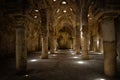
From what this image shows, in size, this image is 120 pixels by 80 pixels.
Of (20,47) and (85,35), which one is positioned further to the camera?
(85,35)

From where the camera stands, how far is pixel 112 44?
Result: 26.7 ft

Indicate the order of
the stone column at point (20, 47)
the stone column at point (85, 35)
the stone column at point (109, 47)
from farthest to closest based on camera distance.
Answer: the stone column at point (85, 35)
the stone column at point (20, 47)
the stone column at point (109, 47)

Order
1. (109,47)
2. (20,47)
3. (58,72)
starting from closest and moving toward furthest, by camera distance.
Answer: (109,47) < (20,47) < (58,72)

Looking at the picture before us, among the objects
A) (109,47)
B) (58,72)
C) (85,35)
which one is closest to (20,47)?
(58,72)

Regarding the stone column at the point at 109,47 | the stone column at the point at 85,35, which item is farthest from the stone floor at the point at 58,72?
the stone column at the point at 85,35

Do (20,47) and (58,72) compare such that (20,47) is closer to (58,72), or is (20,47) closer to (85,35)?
(58,72)

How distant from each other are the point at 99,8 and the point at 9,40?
43.6ft

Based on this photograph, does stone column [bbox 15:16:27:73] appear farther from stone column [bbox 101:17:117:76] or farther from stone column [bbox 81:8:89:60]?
stone column [bbox 81:8:89:60]

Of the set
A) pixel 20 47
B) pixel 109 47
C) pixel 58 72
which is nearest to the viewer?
pixel 109 47

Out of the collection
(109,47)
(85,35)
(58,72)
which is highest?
(85,35)

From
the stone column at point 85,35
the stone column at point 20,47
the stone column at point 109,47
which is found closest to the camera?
the stone column at point 109,47

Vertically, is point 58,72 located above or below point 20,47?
below

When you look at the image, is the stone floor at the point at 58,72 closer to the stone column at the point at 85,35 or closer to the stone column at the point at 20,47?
the stone column at the point at 20,47

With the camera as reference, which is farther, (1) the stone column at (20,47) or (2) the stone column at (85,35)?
(2) the stone column at (85,35)
